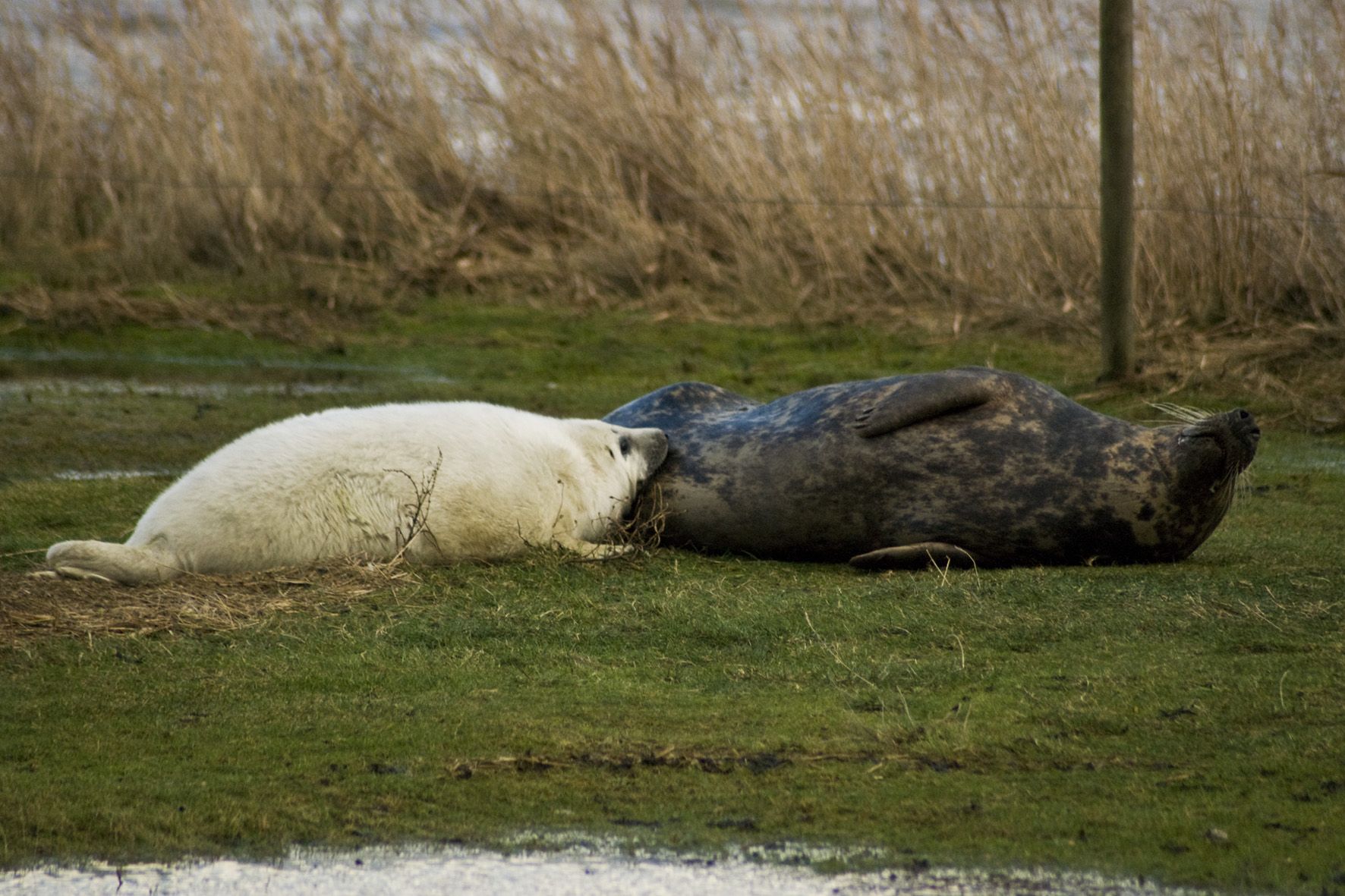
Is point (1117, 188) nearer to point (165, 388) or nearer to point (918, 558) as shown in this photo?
point (918, 558)

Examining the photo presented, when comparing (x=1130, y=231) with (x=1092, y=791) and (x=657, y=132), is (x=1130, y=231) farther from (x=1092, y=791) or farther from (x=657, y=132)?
(x=1092, y=791)

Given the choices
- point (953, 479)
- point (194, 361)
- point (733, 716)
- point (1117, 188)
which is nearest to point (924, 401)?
point (953, 479)

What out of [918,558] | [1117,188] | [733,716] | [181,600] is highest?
[1117,188]

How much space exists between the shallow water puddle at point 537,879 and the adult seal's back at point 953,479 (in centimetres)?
253

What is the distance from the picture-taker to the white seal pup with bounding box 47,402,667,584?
482cm

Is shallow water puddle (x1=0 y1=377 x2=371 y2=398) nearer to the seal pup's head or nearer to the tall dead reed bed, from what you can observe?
the tall dead reed bed

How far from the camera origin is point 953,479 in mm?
5297

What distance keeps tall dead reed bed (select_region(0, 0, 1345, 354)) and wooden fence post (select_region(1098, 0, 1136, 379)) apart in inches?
50.4

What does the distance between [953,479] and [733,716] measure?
1962 mm

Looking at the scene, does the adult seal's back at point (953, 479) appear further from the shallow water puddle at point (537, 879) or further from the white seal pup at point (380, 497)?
the shallow water puddle at point (537, 879)

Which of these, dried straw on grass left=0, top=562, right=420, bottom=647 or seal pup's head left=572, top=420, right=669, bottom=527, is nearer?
dried straw on grass left=0, top=562, right=420, bottom=647

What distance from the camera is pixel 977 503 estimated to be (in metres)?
5.25

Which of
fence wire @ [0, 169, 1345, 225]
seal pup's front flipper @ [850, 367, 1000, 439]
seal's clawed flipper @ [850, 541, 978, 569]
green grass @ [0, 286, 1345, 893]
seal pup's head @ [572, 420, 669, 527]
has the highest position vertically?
fence wire @ [0, 169, 1345, 225]

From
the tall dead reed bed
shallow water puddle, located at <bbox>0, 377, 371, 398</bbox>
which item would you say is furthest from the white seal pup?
Answer: the tall dead reed bed
